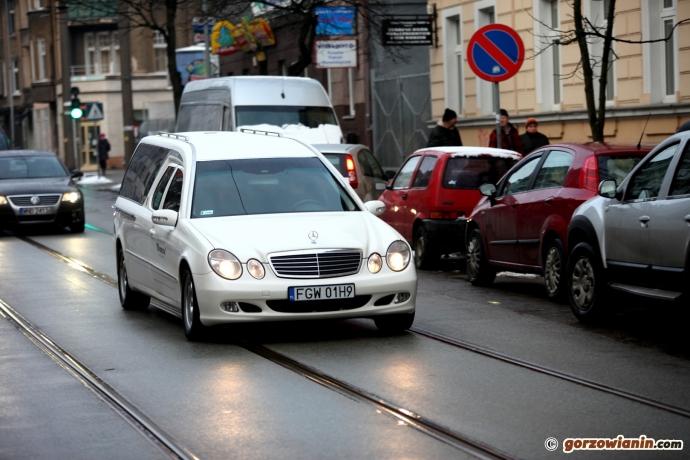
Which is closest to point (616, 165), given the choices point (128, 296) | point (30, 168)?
point (128, 296)

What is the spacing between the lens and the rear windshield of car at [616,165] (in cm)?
1222

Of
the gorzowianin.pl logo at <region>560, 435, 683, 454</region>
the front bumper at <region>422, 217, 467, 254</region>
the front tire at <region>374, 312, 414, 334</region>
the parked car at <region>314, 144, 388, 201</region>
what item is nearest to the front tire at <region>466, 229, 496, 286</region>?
the front bumper at <region>422, 217, 467, 254</region>

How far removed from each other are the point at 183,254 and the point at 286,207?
3.52ft

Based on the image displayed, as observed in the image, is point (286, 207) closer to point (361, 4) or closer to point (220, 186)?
point (220, 186)

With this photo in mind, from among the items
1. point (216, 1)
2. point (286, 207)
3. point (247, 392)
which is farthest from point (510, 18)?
point (247, 392)

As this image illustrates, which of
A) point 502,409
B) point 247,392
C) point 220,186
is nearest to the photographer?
point 502,409

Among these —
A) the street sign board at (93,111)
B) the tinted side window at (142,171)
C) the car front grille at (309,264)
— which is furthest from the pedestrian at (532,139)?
the street sign board at (93,111)

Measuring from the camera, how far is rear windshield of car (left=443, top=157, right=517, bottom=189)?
1630 cm

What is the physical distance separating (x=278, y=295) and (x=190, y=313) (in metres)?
0.93

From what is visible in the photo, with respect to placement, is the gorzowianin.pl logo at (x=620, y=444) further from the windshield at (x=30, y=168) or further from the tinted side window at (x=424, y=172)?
the windshield at (x=30, y=168)

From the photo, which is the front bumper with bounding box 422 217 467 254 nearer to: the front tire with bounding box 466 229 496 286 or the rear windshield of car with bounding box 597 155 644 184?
the front tire with bounding box 466 229 496 286

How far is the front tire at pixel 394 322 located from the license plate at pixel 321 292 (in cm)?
58

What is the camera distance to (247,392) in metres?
7.90

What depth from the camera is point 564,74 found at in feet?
79.2
